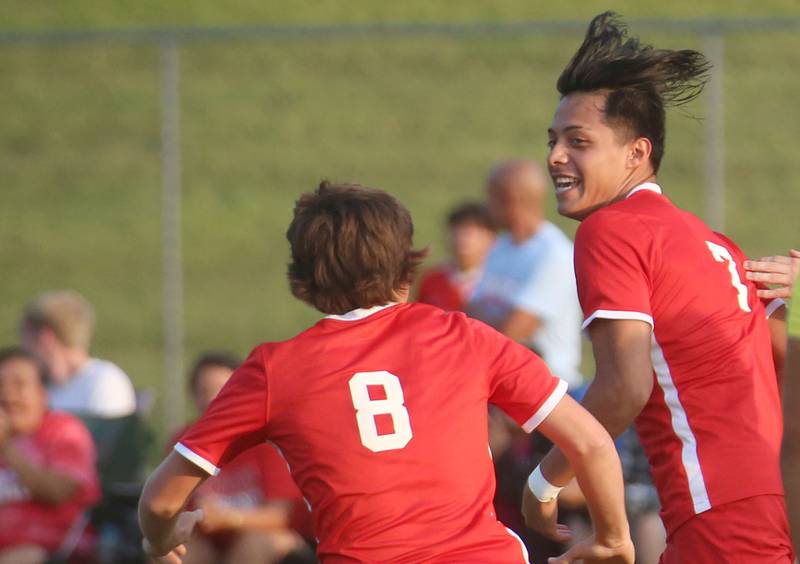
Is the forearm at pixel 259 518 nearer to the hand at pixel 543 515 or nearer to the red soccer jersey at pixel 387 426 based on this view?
the hand at pixel 543 515

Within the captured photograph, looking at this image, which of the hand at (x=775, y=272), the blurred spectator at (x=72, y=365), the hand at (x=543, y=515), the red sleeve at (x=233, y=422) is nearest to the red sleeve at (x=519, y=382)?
the hand at (x=543, y=515)

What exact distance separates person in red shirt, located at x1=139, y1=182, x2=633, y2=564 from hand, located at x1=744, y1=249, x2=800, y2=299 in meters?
0.71

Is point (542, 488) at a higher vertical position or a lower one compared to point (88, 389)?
higher

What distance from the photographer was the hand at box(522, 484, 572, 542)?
10.7ft

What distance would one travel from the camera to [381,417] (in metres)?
2.88

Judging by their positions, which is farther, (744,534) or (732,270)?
(732,270)

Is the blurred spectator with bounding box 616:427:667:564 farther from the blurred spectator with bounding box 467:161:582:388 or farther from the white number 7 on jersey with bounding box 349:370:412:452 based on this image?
the white number 7 on jersey with bounding box 349:370:412:452

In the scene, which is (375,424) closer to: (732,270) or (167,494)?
(167,494)

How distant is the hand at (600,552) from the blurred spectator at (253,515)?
2759 millimetres

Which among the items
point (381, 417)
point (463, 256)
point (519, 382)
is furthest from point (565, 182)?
point (463, 256)

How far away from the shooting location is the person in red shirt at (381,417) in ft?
9.48

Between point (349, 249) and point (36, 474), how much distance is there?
3.80 metres

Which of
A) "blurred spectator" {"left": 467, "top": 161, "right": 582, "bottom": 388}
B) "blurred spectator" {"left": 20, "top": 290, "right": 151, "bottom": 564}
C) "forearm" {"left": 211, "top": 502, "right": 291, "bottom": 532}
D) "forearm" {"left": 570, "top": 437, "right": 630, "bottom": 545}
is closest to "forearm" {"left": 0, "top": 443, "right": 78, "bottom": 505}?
"blurred spectator" {"left": 20, "top": 290, "right": 151, "bottom": 564}

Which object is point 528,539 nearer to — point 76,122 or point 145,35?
point 145,35
